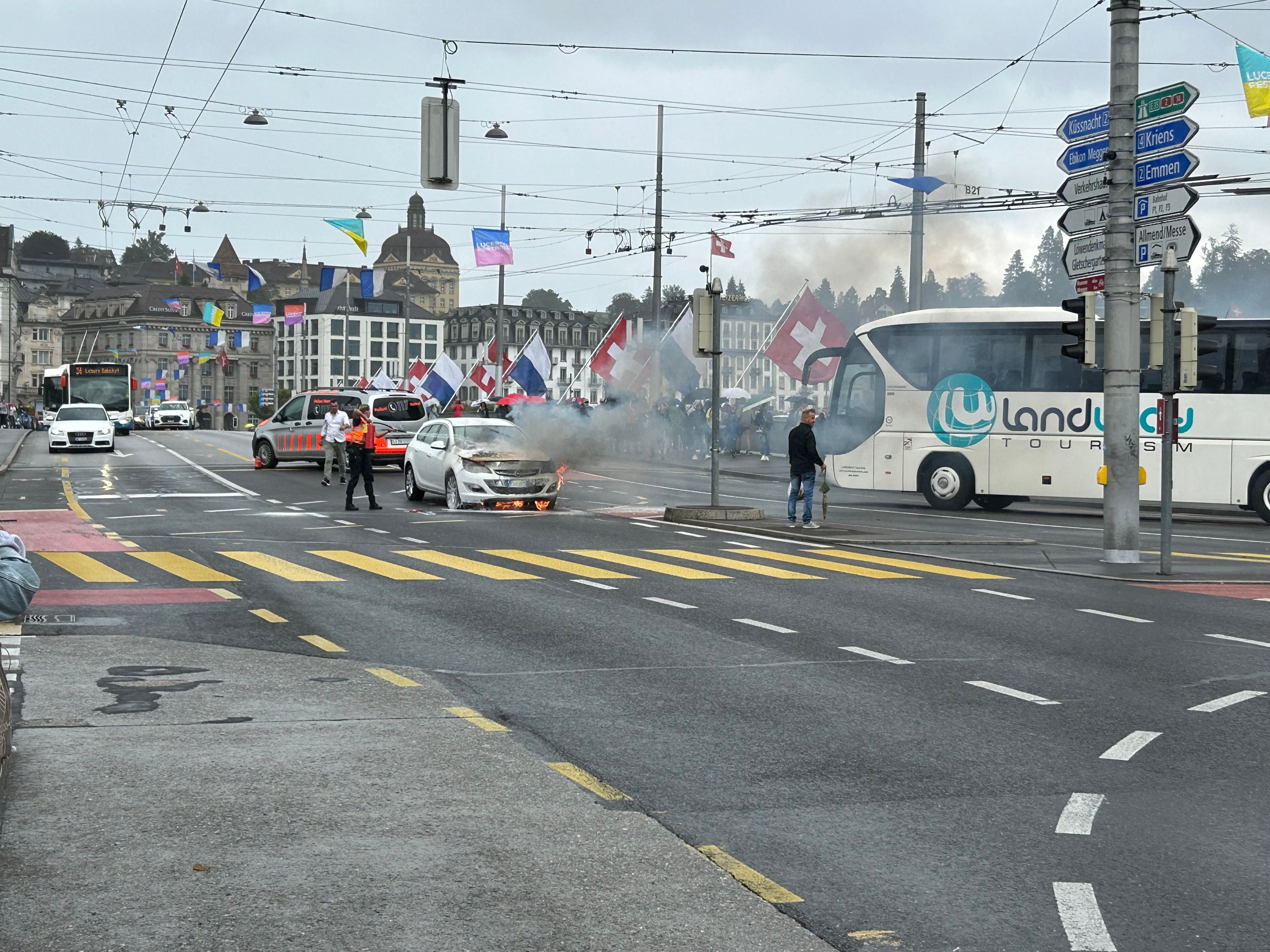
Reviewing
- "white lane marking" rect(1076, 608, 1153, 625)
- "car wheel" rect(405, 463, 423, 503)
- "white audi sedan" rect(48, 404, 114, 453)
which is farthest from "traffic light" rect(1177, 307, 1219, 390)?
"white audi sedan" rect(48, 404, 114, 453)

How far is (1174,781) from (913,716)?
1.69m

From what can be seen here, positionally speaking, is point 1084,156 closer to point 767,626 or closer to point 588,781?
point 767,626

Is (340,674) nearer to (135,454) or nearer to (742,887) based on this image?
(742,887)

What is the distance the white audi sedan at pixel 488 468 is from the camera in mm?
24250

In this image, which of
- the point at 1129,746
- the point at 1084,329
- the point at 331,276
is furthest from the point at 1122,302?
the point at 331,276

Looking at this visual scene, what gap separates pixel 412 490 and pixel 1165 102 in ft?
49.2

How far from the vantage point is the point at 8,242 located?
153875 millimetres

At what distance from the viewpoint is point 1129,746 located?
7.40 metres

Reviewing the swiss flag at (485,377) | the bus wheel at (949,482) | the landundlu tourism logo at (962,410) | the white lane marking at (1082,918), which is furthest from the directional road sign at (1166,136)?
the swiss flag at (485,377)

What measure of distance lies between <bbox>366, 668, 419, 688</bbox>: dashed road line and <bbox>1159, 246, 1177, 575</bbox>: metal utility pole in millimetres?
8992

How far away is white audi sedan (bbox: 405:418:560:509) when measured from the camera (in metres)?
24.2

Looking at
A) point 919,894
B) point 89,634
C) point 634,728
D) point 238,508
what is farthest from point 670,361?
point 919,894

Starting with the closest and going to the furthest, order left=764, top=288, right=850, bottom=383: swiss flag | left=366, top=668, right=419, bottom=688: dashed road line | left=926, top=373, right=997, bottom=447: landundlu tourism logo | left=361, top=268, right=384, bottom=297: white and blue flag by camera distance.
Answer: left=366, top=668, right=419, bottom=688: dashed road line, left=926, top=373, right=997, bottom=447: landundlu tourism logo, left=764, top=288, right=850, bottom=383: swiss flag, left=361, top=268, right=384, bottom=297: white and blue flag

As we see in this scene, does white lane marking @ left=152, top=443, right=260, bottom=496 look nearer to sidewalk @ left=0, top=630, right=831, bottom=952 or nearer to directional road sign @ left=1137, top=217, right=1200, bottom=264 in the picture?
directional road sign @ left=1137, top=217, right=1200, bottom=264
